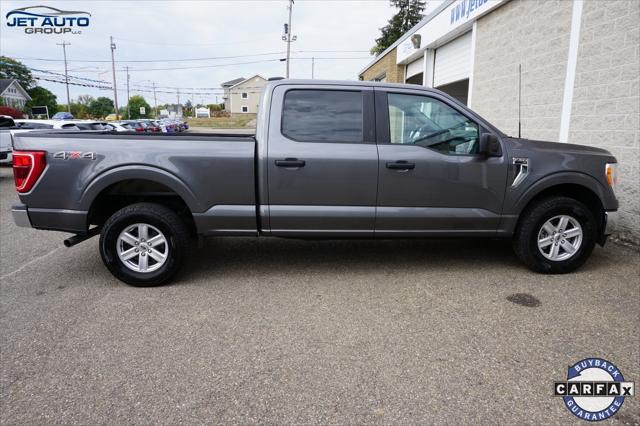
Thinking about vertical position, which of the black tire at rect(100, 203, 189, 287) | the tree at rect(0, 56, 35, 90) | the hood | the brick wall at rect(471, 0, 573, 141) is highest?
the tree at rect(0, 56, 35, 90)

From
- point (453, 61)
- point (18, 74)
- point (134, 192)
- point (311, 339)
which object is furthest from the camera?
point (18, 74)

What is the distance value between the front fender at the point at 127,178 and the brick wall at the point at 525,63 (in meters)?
6.43

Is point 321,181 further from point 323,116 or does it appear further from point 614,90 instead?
point 614,90

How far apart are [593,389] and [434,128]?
2.61m

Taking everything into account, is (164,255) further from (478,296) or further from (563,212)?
(563,212)

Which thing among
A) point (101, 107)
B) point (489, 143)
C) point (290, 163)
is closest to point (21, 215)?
point (290, 163)

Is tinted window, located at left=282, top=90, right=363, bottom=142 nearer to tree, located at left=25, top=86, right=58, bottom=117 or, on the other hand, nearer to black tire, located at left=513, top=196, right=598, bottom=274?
black tire, located at left=513, top=196, right=598, bottom=274

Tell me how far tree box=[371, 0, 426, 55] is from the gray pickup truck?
4931cm

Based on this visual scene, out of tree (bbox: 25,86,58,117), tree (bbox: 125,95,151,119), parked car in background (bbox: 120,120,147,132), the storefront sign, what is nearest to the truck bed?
the storefront sign

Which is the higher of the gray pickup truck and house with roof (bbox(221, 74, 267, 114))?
house with roof (bbox(221, 74, 267, 114))

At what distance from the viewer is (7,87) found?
66.2 meters

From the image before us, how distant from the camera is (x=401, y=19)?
50.5 metres

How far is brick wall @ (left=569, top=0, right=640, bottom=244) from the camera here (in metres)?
5.72

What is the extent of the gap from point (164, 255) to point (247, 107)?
8722cm
